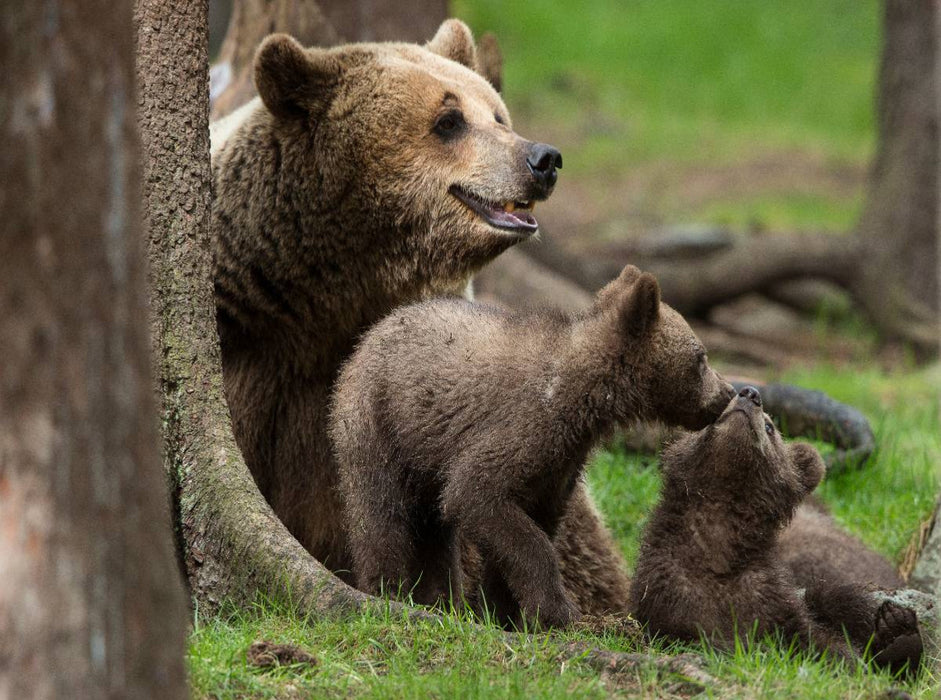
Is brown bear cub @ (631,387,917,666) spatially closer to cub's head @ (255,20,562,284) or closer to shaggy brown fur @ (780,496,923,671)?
→ shaggy brown fur @ (780,496,923,671)

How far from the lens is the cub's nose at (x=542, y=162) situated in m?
5.50

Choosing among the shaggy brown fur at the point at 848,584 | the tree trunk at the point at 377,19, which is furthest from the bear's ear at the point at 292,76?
the tree trunk at the point at 377,19

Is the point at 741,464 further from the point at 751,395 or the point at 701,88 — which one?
the point at 701,88

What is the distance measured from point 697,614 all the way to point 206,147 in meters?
2.69

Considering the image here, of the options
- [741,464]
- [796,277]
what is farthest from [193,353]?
[796,277]

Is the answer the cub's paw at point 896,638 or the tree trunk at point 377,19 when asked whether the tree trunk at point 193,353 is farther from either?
the tree trunk at point 377,19

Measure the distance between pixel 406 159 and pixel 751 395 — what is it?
182cm

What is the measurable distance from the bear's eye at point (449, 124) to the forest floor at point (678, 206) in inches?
86.9

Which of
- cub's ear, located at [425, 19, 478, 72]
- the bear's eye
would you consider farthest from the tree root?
the bear's eye

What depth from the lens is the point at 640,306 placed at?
4.73 meters

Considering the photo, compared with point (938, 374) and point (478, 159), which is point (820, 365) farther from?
point (478, 159)

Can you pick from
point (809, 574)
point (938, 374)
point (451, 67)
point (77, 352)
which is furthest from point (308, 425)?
point (938, 374)

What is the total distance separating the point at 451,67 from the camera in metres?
6.07

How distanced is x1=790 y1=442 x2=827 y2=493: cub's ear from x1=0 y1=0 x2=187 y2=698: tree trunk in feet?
11.1
